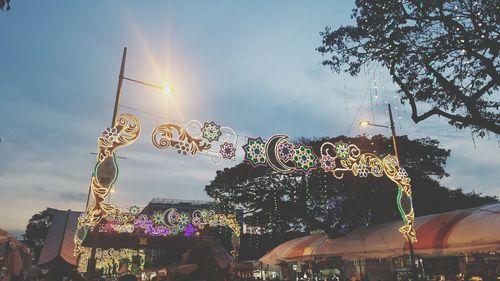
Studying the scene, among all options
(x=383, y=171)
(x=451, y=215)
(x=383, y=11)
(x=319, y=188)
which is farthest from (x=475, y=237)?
(x=319, y=188)

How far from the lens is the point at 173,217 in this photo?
20.8m

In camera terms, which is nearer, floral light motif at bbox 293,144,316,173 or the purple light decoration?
floral light motif at bbox 293,144,316,173

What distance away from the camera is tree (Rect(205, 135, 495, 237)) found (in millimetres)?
22875

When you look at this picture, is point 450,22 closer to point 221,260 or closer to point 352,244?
point 352,244

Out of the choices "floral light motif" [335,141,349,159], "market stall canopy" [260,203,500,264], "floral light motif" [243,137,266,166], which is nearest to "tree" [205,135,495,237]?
"market stall canopy" [260,203,500,264]

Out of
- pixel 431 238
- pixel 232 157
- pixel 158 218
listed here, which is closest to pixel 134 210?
pixel 158 218

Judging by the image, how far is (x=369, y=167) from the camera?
46.5ft

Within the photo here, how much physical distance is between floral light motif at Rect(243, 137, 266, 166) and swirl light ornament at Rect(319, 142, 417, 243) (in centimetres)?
248

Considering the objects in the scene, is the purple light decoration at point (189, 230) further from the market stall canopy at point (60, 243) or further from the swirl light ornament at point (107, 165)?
the swirl light ornament at point (107, 165)

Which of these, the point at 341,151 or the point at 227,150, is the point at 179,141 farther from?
the point at 341,151

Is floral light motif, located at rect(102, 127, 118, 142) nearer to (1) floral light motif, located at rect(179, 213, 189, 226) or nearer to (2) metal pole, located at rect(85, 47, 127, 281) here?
(2) metal pole, located at rect(85, 47, 127, 281)

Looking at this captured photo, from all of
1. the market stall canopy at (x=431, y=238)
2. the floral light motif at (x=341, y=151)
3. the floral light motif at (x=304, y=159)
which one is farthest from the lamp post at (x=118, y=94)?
the market stall canopy at (x=431, y=238)

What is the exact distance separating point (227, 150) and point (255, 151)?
2.98 feet

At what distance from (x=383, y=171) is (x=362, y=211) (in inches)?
405
